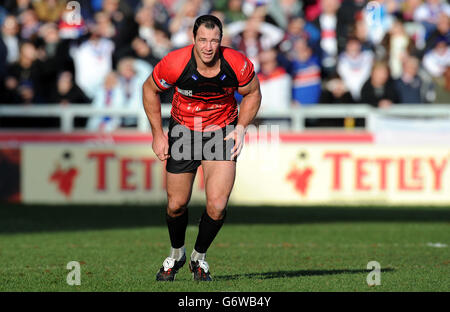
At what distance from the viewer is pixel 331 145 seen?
18.3 metres

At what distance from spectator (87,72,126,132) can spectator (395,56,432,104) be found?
4921mm

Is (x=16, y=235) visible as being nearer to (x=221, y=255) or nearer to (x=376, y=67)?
(x=221, y=255)

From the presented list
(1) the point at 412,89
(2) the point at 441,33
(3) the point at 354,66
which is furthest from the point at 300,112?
(2) the point at 441,33

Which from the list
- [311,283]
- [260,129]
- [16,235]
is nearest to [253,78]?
[311,283]

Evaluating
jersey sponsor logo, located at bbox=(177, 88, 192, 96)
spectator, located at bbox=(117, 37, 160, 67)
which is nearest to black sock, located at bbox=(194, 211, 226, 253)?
jersey sponsor logo, located at bbox=(177, 88, 192, 96)

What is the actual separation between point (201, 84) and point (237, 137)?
545 millimetres

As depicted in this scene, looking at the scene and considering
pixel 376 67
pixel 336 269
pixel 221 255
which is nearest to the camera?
pixel 336 269

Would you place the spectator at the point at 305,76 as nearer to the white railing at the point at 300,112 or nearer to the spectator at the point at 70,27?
the white railing at the point at 300,112

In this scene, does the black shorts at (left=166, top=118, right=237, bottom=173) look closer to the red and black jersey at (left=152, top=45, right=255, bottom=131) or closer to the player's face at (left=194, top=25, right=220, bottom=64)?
the red and black jersey at (left=152, top=45, right=255, bottom=131)

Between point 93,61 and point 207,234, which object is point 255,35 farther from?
point 207,234

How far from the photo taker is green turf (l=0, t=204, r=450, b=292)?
8.98 metres

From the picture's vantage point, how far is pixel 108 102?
1870 cm

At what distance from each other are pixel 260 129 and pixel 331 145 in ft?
4.12

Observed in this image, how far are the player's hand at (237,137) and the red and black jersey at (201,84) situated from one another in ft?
0.51
